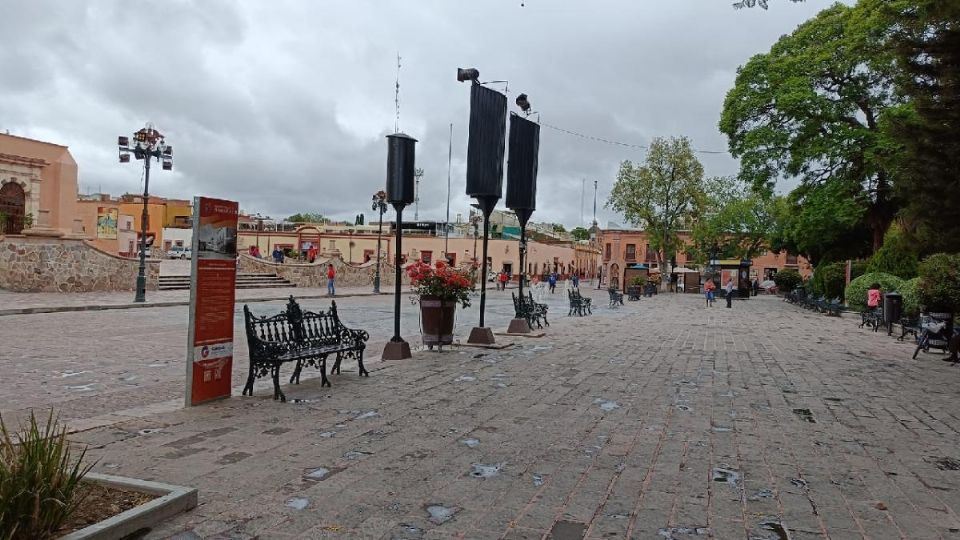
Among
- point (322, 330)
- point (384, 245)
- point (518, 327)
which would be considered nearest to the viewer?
point (322, 330)

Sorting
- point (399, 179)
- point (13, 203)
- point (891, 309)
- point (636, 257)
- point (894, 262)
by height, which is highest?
point (13, 203)

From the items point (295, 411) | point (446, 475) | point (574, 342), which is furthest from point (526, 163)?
point (446, 475)

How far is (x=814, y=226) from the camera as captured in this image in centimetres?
3144

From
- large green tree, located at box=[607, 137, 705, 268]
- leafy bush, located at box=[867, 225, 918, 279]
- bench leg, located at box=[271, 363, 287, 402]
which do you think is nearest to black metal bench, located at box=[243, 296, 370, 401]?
bench leg, located at box=[271, 363, 287, 402]

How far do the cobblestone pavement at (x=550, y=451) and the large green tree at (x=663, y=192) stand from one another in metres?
43.5

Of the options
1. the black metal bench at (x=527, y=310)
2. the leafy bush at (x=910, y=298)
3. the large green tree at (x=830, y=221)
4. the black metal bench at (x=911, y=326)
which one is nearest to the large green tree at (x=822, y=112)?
the large green tree at (x=830, y=221)

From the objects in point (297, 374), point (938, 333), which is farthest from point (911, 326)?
point (297, 374)

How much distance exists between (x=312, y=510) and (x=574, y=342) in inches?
412

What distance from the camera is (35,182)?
3916 cm

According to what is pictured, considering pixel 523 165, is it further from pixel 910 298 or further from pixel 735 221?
pixel 735 221

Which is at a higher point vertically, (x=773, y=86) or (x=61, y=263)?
(x=773, y=86)

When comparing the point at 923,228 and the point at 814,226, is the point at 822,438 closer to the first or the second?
the point at 923,228

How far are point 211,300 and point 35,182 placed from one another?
39.9 m

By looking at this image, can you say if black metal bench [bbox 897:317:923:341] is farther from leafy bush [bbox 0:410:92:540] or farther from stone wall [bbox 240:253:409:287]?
stone wall [bbox 240:253:409:287]
